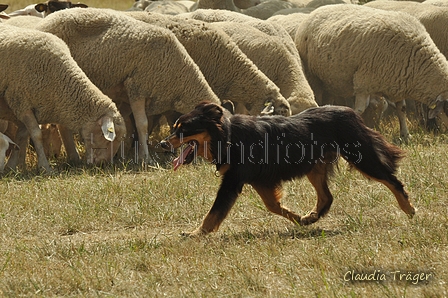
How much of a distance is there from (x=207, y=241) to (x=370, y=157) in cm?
134

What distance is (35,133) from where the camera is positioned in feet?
32.8

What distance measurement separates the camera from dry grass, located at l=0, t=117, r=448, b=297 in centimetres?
492

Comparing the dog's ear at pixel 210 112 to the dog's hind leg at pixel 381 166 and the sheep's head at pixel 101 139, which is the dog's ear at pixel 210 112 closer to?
the dog's hind leg at pixel 381 166

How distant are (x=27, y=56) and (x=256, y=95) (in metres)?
3.28

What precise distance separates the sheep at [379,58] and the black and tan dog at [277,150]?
5.72 m

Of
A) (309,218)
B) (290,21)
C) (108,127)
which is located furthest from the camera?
(290,21)

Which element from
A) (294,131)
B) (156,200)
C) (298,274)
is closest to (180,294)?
(298,274)

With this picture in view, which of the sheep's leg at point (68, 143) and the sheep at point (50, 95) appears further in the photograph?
the sheep's leg at point (68, 143)

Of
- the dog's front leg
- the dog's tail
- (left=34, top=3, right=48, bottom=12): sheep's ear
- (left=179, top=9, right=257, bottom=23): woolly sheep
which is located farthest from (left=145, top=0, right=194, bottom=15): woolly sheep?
the dog's front leg

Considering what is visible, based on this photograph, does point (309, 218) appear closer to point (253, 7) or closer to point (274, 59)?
point (274, 59)

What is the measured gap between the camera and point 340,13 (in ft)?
42.8

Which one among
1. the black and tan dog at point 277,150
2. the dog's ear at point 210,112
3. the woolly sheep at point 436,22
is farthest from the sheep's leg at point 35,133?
the woolly sheep at point 436,22

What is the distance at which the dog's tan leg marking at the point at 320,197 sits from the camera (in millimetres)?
6480

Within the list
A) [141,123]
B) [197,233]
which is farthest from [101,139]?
[197,233]
